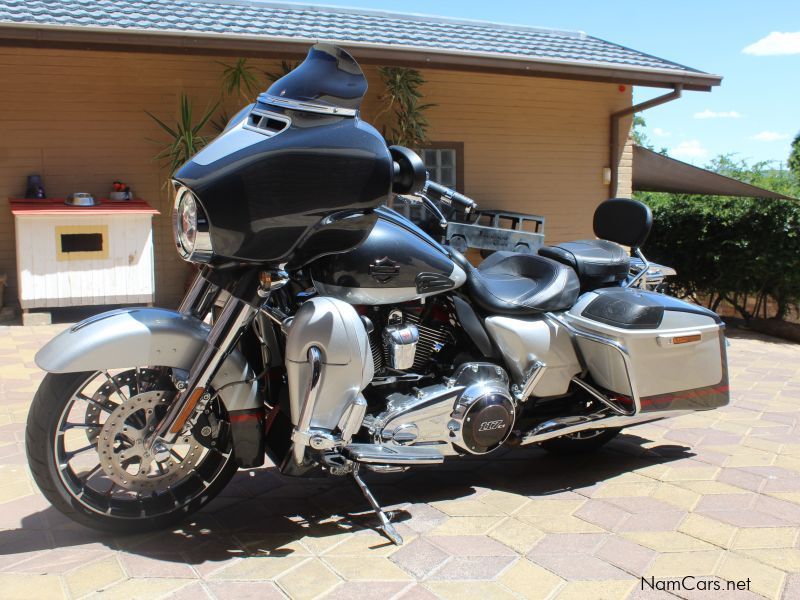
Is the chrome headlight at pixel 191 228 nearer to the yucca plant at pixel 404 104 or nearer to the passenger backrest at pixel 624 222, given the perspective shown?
the passenger backrest at pixel 624 222

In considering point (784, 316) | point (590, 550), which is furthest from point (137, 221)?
point (784, 316)

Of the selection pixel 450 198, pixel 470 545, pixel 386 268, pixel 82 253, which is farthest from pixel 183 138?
pixel 470 545

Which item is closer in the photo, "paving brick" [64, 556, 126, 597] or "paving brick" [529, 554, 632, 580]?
"paving brick" [64, 556, 126, 597]

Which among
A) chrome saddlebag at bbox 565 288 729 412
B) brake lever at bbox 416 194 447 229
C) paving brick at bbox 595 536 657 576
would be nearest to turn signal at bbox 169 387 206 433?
brake lever at bbox 416 194 447 229

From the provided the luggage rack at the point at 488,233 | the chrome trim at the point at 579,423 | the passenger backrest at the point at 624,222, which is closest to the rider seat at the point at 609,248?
the passenger backrest at the point at 624,222

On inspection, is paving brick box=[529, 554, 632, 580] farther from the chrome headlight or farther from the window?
the window

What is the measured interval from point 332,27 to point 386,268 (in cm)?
711

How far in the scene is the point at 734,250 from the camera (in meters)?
9.68

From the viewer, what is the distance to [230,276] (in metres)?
2.56

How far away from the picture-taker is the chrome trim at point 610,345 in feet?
10.7

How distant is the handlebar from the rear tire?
1325mm

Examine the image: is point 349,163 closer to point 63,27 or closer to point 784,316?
point 63,27

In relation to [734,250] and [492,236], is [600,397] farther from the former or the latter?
[734,250]

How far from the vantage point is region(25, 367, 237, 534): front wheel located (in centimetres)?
248
